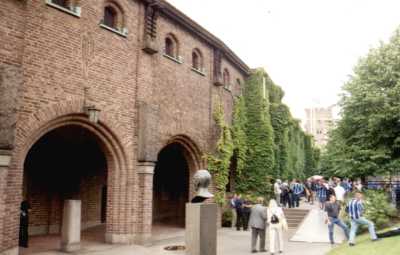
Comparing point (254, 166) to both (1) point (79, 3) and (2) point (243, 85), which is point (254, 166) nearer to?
(2) point (243, 85)

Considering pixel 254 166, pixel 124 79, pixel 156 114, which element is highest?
pixel 124 79

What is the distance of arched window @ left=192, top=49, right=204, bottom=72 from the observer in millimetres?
17578

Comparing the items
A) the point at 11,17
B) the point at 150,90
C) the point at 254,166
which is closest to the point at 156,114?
the point at 150,90

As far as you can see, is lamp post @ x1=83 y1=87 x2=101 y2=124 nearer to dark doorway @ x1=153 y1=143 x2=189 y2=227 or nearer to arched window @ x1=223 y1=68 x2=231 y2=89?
dark doorway @ x1=153 y1=143 x2=189 y2=227

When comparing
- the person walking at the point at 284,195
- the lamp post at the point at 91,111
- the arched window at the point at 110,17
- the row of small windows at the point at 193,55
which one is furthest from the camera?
the person walking at the point at 284,195

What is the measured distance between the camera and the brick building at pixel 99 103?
9777mm

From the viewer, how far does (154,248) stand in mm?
12688

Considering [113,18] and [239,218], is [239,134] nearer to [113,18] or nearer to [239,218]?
[239,218]

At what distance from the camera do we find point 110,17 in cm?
1315

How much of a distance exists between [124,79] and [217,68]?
6.71m

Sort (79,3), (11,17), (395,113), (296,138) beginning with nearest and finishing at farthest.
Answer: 1. (11,17)
2. (79,3)
3. (395,113)
4. (296,138)

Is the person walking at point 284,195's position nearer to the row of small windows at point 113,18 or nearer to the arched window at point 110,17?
the row of small windows at point 113,18

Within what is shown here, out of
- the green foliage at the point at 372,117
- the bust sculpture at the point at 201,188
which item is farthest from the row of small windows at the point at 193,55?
the bust sculpture at the point at 201,188

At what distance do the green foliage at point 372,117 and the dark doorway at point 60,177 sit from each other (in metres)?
11.5
